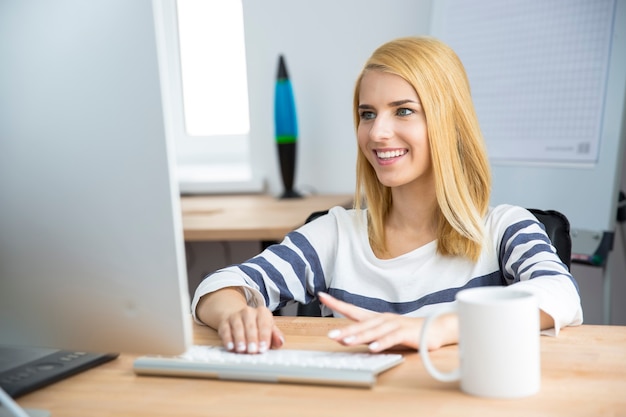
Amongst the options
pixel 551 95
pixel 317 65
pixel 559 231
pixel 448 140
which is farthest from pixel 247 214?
pixel 559 231

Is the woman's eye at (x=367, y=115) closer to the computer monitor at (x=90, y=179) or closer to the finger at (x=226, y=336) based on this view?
the finger at (x=226, y=336)

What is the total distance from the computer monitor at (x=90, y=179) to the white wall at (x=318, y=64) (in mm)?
1967

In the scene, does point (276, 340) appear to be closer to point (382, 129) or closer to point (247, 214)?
point (382, 129)

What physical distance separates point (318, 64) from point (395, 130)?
1346 millimetres

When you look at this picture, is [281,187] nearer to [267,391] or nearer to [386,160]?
[386,160]

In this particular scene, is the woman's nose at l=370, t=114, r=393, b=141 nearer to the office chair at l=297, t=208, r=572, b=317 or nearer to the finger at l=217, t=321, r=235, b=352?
the office chair at l=297, t=208, r=572, b=317

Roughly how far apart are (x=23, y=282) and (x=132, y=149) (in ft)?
0.66

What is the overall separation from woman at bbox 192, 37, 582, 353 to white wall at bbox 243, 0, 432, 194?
45.7 inches

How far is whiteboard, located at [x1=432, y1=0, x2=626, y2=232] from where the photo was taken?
1964 mm

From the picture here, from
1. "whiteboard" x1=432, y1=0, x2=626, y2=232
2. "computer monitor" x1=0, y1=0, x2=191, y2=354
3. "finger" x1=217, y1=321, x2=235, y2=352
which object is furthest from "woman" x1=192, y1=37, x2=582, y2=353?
"whiteboard" x1=432, y1=0, x2=626, y2=232

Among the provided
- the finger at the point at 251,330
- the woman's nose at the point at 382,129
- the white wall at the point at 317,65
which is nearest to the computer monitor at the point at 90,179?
the finger at the point at 251,330

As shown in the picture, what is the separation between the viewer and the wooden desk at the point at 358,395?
2.62 ft

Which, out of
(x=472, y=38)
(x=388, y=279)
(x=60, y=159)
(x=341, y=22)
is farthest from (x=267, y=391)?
(x=341, y=22)

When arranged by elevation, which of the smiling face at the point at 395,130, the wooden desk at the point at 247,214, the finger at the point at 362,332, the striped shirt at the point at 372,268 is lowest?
the wooden desk at the point at 247,214
